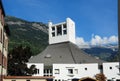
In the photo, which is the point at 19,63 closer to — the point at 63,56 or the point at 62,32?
the point at 63,56

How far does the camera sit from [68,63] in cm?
8544

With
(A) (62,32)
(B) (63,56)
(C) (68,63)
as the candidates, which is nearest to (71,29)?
(A) (62,32)

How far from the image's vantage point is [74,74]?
8362cm

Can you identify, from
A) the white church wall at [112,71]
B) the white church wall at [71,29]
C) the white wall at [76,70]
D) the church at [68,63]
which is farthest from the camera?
the white church wall at [71,29]

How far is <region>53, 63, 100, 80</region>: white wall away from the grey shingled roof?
8.24ft

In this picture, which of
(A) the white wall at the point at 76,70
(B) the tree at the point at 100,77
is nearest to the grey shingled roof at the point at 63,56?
(A) the white wall at the point at 76,70

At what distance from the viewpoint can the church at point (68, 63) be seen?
8106 cm

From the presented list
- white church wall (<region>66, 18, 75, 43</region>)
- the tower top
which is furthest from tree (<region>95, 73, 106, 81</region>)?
white church wall (<region>66, 18, 75, 43</region>)

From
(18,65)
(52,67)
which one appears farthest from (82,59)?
(18,65)

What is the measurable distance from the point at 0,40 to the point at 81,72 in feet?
158

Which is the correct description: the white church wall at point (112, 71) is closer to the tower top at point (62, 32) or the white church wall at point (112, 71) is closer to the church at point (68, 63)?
the church at point (68, 63)

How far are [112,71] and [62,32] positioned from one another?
27.0 m

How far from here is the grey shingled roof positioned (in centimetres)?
8738

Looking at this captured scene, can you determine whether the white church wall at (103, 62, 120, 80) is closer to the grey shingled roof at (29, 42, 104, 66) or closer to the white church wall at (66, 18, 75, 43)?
the grey shingled roof at (29, 42, 104, 66)
